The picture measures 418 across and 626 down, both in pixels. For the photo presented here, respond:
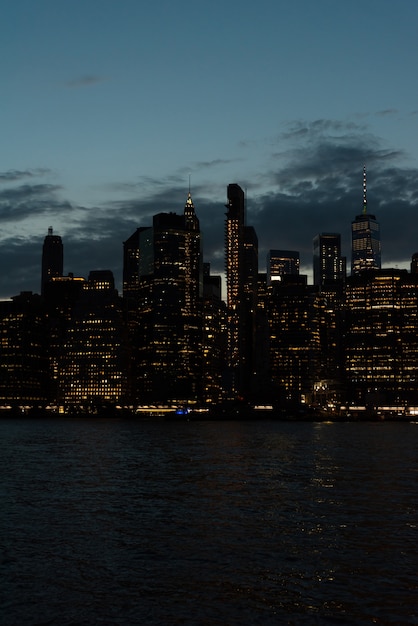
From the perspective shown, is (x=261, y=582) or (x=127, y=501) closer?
(x=261, y=582)

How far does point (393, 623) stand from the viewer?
104 feet

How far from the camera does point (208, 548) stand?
46.6 metres

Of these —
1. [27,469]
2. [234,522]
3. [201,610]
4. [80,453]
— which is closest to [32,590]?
[201,610]

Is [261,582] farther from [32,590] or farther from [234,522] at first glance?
[234,522]

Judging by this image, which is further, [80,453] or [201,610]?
[80,453]

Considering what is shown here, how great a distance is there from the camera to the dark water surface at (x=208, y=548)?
111 feet

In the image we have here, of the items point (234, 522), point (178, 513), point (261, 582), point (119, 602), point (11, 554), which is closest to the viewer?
point (119, 602)

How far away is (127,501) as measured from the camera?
6744cm

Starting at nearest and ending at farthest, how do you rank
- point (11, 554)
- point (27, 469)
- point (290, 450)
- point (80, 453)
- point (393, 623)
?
1. point (393, 623)
2. point (11, 554)
3. point (27, 469)
4. point (80, 453)
5. point (290, 450)

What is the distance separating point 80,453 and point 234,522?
7720cm

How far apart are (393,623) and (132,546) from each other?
1923cm

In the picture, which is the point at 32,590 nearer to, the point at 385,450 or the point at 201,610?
the point at 201,610

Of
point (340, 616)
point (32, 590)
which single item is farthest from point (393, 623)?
point (32, 590)

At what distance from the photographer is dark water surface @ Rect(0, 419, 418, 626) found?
33938mm
